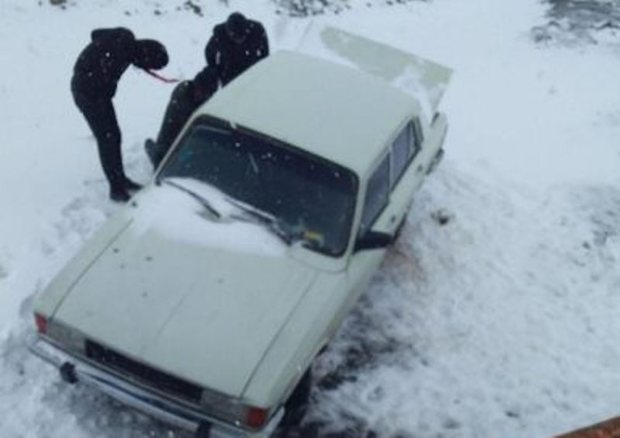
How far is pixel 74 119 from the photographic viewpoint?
350 inches

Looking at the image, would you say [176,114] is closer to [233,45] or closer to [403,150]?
[233,45]

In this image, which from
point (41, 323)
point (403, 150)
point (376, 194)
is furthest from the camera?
point (403, 150)

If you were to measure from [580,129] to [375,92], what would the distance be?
491 cm

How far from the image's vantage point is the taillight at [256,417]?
186 inches

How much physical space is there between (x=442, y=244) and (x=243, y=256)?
3152 mm

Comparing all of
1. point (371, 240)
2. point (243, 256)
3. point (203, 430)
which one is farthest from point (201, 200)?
point (203, 430)

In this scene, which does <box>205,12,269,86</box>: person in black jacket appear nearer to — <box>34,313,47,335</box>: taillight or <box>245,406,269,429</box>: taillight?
<box>34,313,47,335</box>: taillight

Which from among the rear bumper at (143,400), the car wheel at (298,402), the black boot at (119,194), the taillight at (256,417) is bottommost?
the black boot at (119,194)

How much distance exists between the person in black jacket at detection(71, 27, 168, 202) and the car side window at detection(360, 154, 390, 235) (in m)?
2.33

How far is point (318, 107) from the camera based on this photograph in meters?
6.36

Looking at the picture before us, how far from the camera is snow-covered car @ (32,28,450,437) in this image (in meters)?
4.87

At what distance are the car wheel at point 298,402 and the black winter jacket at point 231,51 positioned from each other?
3.59 metres

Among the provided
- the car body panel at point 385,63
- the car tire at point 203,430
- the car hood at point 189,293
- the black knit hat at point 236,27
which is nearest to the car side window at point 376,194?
the car hood at point 189,293

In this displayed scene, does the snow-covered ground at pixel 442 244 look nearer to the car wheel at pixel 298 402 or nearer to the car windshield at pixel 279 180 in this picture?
the car wheel at pixel 298 402
